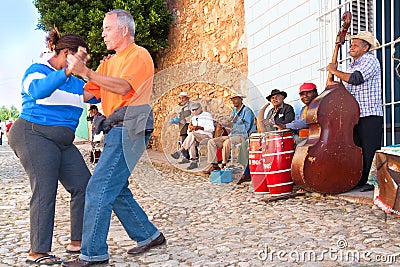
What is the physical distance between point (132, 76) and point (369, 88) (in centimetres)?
285

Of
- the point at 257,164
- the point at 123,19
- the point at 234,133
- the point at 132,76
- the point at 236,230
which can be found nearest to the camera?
the point at 132,76

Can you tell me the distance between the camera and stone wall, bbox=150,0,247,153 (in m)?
3.54

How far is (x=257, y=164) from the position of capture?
5191 mm

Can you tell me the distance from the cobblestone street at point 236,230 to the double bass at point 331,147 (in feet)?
0.73

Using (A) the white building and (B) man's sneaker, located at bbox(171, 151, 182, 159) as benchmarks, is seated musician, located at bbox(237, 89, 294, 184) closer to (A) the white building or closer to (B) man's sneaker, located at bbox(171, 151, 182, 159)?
(A) the white building

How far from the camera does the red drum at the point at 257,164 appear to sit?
515cm

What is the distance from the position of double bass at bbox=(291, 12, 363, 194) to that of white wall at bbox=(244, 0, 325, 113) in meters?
1.23

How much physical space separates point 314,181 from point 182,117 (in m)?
1.63

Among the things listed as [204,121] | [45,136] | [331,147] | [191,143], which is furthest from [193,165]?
[45,136]

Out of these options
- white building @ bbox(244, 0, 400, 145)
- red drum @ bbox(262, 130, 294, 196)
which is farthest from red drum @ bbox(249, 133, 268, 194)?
white building @ bbox(244, 0, 400, 145)

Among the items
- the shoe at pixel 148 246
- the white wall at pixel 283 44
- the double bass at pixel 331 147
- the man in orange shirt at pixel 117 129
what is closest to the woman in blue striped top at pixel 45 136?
the man in orange shirt at pixel 117 129

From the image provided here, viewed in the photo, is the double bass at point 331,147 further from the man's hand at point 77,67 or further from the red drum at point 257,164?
the man's hand at point 77,67

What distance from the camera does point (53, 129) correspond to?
3.00 meters

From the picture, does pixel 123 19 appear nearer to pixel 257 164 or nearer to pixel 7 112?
pixel 257 164
